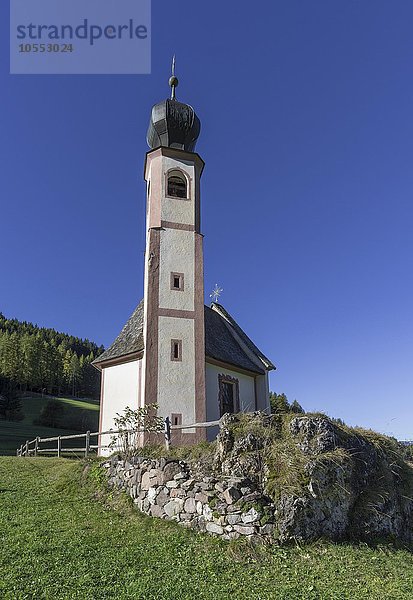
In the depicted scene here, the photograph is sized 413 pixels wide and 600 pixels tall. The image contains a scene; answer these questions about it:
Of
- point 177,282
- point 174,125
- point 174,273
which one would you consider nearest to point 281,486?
point 177,282

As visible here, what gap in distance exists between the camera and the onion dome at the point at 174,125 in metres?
22.8

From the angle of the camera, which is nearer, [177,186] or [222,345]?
[177,186]

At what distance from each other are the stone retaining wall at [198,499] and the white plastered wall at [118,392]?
16.3ft

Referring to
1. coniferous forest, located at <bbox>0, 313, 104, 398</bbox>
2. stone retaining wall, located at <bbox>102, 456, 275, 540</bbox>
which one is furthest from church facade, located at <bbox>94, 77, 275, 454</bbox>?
coniferous forest, located at <bbox>0, 313, 104, 398</bbox>

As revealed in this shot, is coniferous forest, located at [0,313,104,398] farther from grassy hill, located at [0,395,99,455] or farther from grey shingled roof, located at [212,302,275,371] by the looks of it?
grey shingled roof, located at [212,302,275,371]

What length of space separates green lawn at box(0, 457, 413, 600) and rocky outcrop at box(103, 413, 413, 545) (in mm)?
481

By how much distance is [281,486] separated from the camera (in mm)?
10961

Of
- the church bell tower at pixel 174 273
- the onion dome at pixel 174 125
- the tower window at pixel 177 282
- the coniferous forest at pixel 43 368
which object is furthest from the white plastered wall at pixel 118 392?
the coniferous forest at pixel 43 368

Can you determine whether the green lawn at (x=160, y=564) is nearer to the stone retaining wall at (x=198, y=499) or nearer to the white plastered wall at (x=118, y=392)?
the stone retaining wall at (x=198, y=499)

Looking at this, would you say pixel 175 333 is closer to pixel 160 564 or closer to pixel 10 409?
pixel 160 564

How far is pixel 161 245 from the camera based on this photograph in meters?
20.4

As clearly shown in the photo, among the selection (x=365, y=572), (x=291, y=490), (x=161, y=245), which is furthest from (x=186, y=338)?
(x=365, y=572)

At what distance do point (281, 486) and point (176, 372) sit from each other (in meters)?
8.19

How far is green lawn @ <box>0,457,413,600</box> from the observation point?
314 inches
